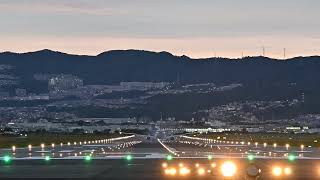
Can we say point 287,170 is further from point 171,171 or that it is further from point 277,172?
point 171,171

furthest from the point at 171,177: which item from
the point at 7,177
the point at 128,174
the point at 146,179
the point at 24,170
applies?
the point at 24,170

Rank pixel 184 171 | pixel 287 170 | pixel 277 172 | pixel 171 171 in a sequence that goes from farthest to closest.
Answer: pixel 287 170 < pixel 171 171 < pixel 277 172 < pixel 184 171

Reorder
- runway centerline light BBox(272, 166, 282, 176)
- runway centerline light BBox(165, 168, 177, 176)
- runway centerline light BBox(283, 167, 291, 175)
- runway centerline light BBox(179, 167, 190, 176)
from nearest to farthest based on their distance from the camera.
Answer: runway centerline light BBox(179, 167, 190, 176)
runway centerline light BBox(272, 166, 282, 176)
runway centerline light BBox(165, 168, 177, 176)
runway centerline light BBox(283, 167, 291, 175)

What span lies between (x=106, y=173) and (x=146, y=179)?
6075mm

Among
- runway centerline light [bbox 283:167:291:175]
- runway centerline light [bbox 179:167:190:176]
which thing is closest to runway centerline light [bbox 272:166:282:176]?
runway centerline light [bbox 283:167:291:175]

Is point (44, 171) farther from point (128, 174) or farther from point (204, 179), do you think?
point (204, 179)

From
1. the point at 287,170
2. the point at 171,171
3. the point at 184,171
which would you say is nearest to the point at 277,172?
the point at 287,170

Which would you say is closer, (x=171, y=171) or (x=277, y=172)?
(x=277, y=172)

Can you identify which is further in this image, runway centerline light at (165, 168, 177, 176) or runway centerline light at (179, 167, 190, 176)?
runway centerline light at (165, 168, 177, 176)

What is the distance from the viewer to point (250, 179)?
1420 inches

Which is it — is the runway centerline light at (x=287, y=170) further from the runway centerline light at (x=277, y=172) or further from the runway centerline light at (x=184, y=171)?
the runway centerline light at (x=184, y=171)

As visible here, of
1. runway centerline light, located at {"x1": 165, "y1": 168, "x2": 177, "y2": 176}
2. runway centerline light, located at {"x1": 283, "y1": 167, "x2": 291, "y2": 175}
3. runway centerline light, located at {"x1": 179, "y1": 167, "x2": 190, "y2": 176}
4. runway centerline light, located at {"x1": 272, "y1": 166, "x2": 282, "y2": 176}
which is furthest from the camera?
runway centerline light, located at {"x1": 283, "y1": 167, "x2": 291, "y2": 175}

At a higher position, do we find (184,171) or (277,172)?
(184,171)

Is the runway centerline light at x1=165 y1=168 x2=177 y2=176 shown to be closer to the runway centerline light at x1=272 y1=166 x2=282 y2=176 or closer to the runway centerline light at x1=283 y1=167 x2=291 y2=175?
the runway centerline light at x1=272 y1=166 x2=282 y2=176
